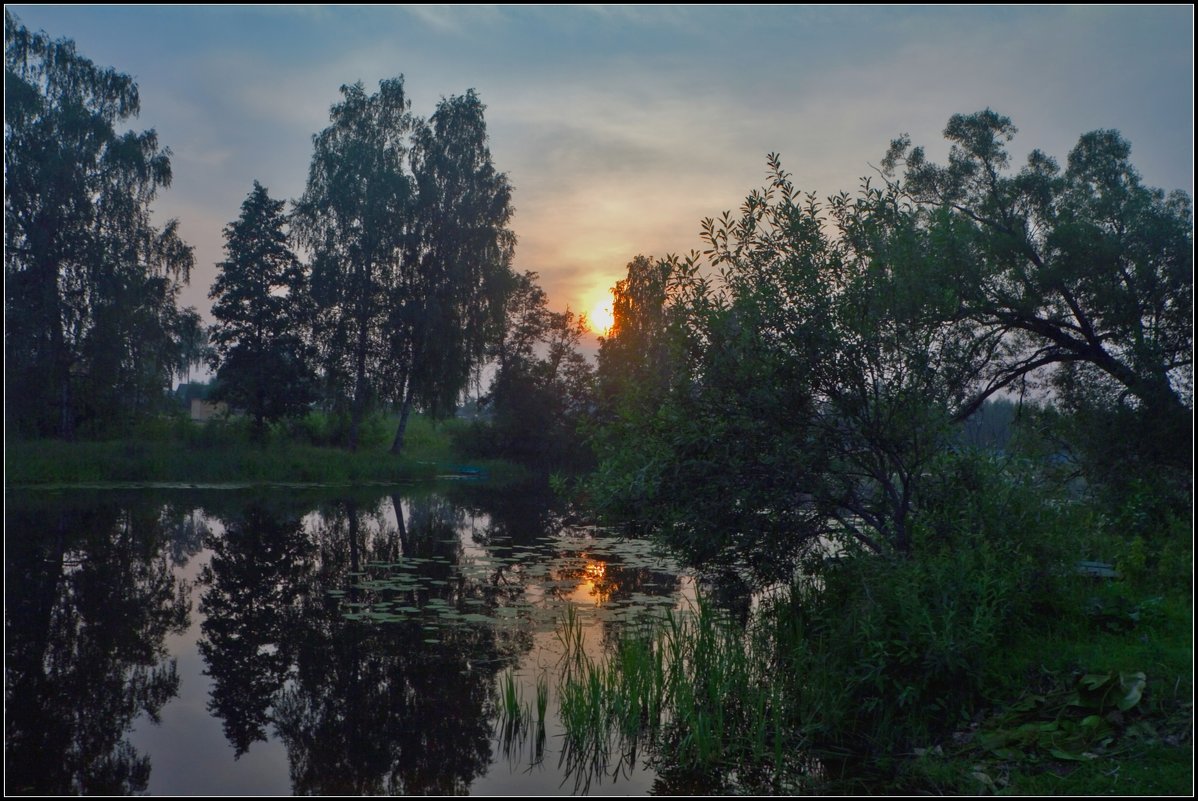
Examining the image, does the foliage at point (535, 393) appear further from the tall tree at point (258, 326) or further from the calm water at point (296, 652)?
the calm water at point (296, 652)

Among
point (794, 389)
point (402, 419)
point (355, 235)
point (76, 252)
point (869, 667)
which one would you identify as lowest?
point (869, 667)

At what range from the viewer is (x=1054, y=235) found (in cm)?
1545

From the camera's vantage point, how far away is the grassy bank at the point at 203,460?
27219mm

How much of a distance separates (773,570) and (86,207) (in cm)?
3051

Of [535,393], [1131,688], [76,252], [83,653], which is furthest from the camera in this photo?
[535,393]

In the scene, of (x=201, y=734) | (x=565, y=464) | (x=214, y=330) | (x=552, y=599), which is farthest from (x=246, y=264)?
(x=201, y=734)

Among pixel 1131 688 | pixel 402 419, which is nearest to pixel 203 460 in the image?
pixel 402 419

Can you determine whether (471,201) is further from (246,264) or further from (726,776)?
(726,776)

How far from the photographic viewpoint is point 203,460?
31.1m

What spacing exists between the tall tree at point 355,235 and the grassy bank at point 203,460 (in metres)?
3.36

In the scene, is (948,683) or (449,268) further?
(449,268)

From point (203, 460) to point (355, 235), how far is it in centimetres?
1218

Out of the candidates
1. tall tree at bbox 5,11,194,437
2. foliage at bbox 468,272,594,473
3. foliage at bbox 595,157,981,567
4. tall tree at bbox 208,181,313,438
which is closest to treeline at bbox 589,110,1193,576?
foliage at bbox 595,157,981,567

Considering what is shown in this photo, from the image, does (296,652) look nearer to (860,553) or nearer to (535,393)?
(860,553)
